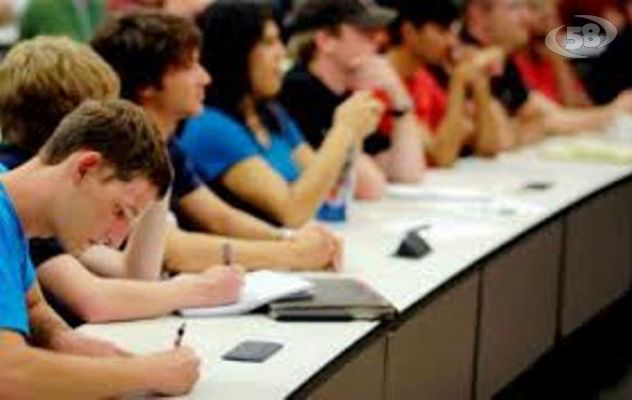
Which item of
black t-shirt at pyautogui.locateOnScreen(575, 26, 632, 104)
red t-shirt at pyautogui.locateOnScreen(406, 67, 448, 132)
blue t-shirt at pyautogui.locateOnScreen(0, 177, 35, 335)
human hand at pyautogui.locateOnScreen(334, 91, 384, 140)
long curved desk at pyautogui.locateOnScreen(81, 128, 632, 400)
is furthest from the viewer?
black t-shirt at pyautogui.locateOnScreen(575, 26, 632, 104)

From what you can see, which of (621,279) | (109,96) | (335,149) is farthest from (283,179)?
(621,279)

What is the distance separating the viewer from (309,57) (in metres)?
3.89

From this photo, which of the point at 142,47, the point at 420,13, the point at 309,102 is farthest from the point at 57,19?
the point at 142,47

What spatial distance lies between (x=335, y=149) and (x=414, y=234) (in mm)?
378

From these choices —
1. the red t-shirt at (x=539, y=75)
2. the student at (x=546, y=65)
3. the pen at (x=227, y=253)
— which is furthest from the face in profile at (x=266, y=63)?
the red t-shirt at (x=539, y=75)

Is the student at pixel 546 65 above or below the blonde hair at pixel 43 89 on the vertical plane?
below

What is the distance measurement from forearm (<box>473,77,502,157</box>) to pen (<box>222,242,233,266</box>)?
1.97m

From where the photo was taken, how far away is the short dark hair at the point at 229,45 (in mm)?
3338

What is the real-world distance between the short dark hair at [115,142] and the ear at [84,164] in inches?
0.7

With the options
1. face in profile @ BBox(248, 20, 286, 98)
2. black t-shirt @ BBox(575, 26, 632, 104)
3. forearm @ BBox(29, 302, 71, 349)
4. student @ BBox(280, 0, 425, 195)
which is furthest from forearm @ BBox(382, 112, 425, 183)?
black t-shirt @ BBox(575, 26, 632, 104)

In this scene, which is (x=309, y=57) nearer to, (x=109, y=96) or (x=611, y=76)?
(x=109, y=96)

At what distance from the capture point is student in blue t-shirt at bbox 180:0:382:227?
3.28 m

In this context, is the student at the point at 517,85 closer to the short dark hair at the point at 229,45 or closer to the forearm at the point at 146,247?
the short dark hair at the point at 229,45
